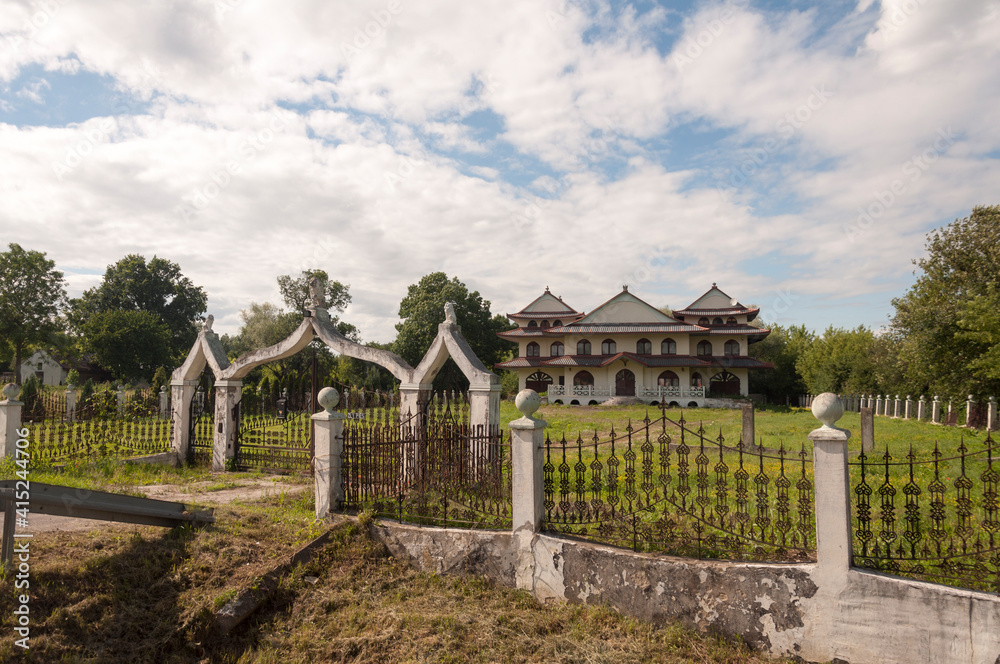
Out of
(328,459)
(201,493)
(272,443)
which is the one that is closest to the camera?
(328,459)

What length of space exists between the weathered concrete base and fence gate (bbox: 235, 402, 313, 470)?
611cm

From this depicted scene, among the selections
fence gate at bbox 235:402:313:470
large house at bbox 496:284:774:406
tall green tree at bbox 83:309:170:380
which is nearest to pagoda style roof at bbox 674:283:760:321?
large house at bbox 496:284:774:406

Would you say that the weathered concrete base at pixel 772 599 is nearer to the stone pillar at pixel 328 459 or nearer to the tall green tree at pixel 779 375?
the stone pillar at pixel 328 459

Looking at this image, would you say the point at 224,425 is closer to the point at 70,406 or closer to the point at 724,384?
the point at 70,406

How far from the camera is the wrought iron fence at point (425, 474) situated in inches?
281

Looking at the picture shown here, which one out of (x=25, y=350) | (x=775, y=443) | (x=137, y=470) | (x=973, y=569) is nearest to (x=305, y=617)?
(x=973, y=569)

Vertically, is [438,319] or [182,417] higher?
[438,319]

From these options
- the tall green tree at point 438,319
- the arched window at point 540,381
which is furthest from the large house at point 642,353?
the tall green tree at point 438,319

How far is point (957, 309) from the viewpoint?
63.9ft

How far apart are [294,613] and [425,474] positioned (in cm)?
223

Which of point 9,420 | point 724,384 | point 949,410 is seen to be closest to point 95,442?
point 9,420

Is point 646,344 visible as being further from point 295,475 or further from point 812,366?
point 295,475

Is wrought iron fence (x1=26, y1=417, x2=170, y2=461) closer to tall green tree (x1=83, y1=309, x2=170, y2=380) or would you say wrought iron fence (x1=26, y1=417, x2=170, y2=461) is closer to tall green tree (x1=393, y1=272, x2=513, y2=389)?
tall green tree (x1=393, y1=272, x2=513, y2=389)

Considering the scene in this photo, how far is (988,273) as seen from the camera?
21.4m
